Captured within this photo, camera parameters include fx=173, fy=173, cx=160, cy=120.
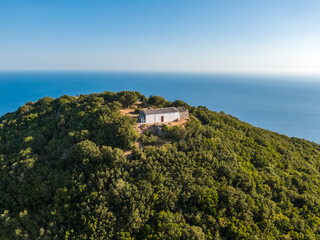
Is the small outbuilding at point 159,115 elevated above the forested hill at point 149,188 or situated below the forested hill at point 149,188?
above

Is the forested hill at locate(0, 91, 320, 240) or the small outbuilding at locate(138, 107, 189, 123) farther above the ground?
the small outbuilding at locate(138, 107, 189, 123)

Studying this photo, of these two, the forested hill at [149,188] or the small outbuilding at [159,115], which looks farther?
the small outbuilding at [159,115]

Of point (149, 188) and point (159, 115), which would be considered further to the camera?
point (159, 115)

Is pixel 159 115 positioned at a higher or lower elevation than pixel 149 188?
higher

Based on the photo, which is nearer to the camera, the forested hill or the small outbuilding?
the forested hill
